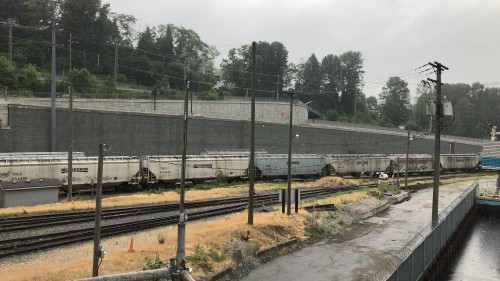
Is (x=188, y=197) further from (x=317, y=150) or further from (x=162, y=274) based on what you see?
(x=317, y=150)

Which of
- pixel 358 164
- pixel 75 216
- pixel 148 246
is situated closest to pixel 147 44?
pixel 358 164

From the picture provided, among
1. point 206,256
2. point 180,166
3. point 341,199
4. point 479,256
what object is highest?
point 180,166

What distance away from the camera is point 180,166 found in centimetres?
4122

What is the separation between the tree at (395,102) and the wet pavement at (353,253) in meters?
128

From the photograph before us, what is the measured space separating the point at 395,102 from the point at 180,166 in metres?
137

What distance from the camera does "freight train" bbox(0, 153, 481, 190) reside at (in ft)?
109

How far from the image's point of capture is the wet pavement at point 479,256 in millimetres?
22275

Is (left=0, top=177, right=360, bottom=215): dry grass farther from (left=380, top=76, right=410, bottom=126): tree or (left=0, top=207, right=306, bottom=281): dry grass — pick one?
(left=380, top=76, right=410, bottom=126): tree

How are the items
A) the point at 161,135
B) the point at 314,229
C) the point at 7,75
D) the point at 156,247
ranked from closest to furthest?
1. the point at 156,247
2. the point at 314,229
3. the point at 161,135
4. the point at 7,75

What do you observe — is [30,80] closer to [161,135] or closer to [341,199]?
[161,135]

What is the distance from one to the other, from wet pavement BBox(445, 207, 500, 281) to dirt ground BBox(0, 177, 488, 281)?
939 cm

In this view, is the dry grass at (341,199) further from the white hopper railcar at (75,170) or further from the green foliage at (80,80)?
the green foliage at (80,80)

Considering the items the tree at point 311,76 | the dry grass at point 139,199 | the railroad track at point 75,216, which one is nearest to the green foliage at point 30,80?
the dry grass at point 139,199

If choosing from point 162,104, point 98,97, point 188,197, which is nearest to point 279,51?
point 162,104
